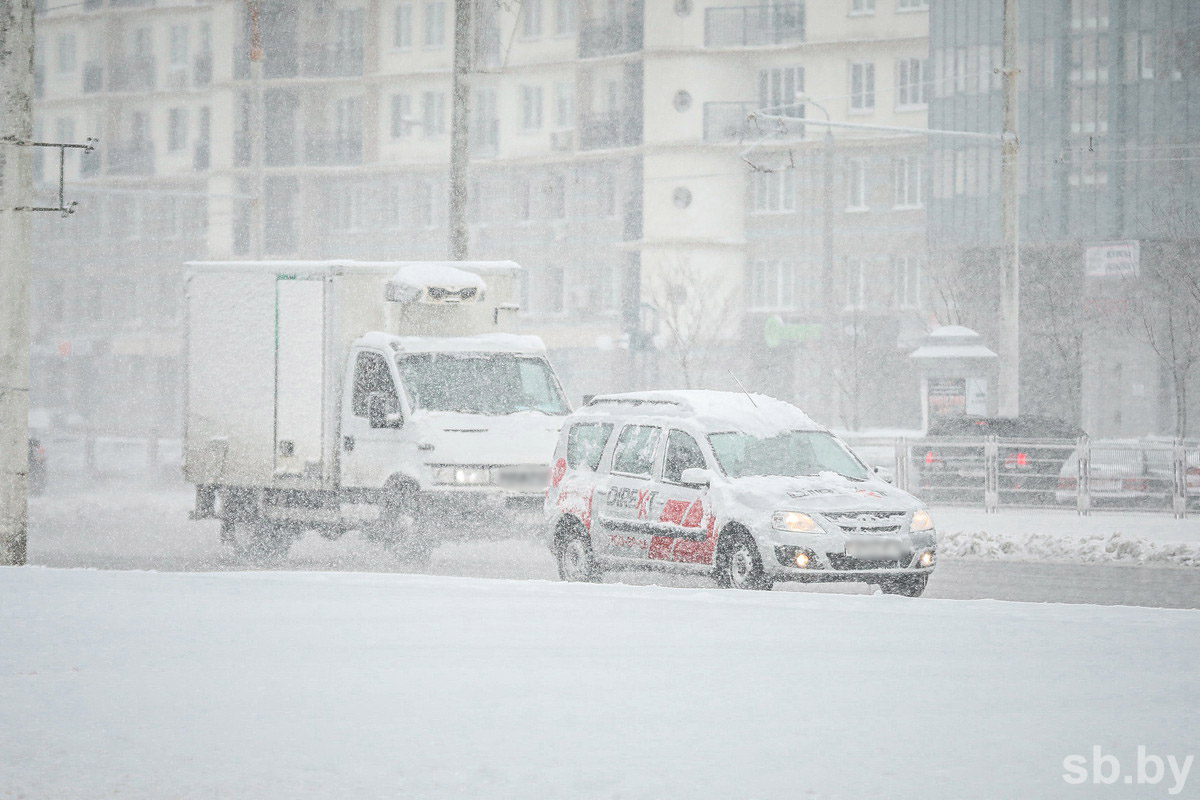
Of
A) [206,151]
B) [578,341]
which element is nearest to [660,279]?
[578,341]

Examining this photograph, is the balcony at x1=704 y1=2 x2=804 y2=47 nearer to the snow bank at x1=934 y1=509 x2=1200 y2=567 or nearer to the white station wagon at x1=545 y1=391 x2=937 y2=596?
the snow bank at x1=934 y1=509 x2=1200 y2=567

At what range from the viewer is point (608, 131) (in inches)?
2648

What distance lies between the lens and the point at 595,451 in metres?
17.3

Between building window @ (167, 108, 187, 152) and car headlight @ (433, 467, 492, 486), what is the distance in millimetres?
61226

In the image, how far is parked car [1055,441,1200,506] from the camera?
26406 mm

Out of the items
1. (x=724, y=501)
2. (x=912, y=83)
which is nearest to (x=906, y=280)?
(x=912, y=83)

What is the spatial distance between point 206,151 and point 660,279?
22.3 m

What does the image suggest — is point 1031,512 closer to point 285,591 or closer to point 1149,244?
point 285,591

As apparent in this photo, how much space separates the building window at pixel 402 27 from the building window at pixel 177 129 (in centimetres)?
1094

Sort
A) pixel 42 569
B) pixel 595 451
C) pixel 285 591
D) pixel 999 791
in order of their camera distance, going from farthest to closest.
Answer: pixel 595 451
pixel 42 569
pixel 285 591
pixel 999 791

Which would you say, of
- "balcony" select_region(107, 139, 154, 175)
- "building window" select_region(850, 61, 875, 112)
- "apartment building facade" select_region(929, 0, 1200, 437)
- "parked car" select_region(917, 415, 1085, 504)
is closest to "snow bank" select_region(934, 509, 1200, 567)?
"parked car" select_region(917, 415, 1085, 504)

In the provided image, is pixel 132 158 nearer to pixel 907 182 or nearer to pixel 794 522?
pixel 907 182

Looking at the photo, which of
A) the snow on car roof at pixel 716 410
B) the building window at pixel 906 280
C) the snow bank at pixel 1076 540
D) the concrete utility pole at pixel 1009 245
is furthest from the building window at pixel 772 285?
the snow on car roof at pixel 716 410

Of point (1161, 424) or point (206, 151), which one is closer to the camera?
point (1161, 424)
